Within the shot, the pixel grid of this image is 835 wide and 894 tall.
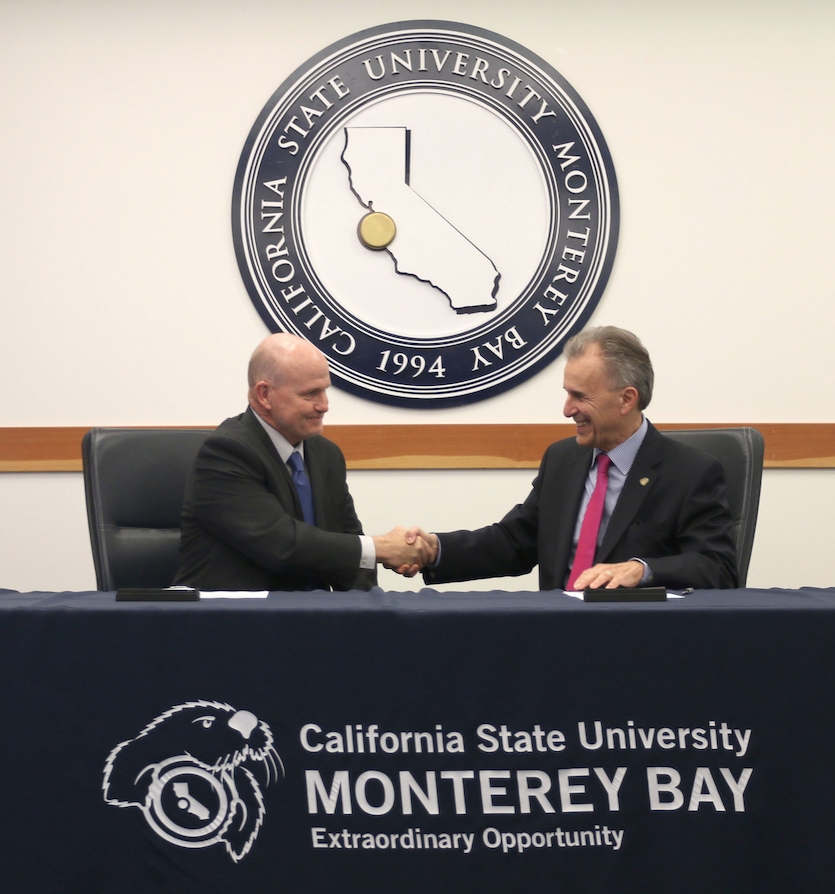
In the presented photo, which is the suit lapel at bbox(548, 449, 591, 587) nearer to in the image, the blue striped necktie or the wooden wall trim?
the blue striped necktie

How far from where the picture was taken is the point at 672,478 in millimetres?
1940

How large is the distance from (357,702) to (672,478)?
1.14 m

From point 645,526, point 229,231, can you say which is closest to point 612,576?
point 645,526

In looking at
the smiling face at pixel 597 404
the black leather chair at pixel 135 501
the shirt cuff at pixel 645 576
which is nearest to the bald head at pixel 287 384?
the black leather chair at pixel 135 501

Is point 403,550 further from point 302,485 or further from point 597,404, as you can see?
point 597,404

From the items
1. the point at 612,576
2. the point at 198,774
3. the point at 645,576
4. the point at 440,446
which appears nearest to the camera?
the point at 198,774

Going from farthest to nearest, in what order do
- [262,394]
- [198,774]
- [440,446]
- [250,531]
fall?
[440,446], [262,394], [250,531], [198,774]

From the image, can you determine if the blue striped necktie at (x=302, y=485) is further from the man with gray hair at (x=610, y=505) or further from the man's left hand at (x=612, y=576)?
the man's left hand at (x=612, y=576)

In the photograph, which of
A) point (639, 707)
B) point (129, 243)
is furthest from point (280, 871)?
point (129, 243)

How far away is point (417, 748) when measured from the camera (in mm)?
1074

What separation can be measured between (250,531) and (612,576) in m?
0.82

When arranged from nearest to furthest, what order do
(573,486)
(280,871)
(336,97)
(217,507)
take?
(280,871) < (217,507) < (573,486) < (336,97)

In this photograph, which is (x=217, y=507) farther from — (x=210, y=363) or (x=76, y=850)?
(x=210, y=363)

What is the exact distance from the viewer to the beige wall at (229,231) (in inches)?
115
